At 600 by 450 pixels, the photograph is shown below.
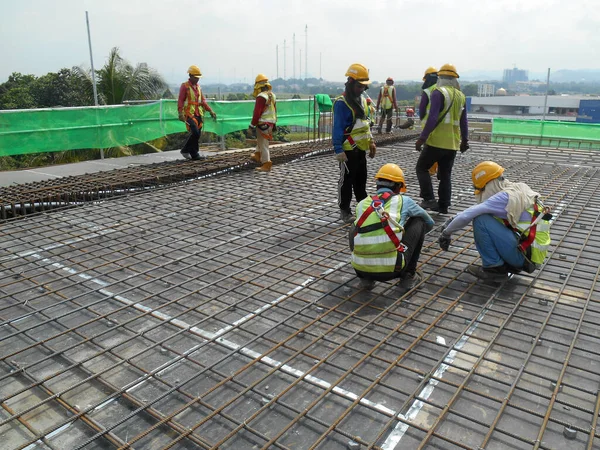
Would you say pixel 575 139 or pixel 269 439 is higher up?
pixel 575 139

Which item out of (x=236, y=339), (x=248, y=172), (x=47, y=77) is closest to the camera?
(x=236, y=339)

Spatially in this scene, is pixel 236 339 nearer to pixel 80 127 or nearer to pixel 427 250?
pixel 427 250

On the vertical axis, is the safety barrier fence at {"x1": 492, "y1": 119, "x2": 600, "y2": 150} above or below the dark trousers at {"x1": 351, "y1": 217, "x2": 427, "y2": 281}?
above

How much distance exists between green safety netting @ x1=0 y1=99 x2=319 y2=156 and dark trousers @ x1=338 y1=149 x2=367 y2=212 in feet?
18.4

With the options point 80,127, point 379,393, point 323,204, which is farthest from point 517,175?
point 80,127

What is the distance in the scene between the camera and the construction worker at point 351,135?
4.98 metres

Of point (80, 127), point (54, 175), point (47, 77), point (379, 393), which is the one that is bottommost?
point (379, 393)

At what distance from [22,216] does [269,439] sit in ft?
15.0

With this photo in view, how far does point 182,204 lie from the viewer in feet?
20.3

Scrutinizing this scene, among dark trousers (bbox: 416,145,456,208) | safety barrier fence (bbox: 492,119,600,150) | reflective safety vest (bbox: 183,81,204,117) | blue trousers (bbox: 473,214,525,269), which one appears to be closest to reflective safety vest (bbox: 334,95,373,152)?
dark trousers (bbox: 416,145,456,208)

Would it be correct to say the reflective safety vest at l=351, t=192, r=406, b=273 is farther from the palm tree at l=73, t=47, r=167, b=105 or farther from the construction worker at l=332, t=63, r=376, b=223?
the palm tree at l=73, t=47, r=167, b=105

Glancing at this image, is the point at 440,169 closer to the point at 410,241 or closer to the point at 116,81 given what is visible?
the point at 410,241

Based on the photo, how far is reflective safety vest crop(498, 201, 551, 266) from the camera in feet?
11.6

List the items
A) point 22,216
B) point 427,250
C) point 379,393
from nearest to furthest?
point 379,393 → point 427,250 → point 22,216
